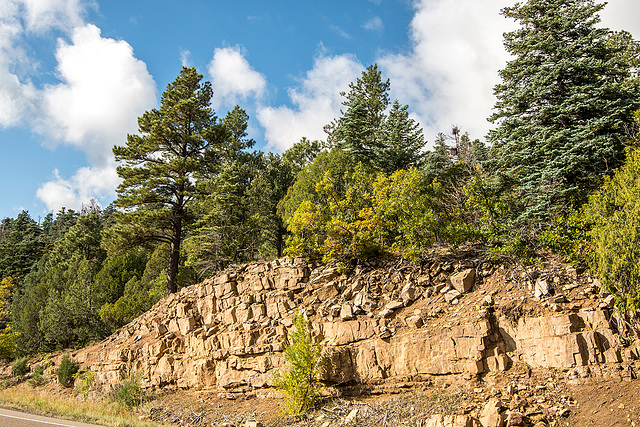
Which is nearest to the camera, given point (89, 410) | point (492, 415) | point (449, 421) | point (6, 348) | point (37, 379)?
point (492, 415)

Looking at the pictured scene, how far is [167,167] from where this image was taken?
70.0 ft

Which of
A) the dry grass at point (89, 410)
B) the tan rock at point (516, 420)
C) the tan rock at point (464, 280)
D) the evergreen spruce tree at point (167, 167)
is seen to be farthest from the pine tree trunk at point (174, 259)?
the tan rock at point (516, 420)

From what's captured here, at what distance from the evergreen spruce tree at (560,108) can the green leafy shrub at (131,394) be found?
1737 cm

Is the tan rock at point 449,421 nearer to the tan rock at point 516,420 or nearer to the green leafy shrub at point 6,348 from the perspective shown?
the tan rock at point 516,420

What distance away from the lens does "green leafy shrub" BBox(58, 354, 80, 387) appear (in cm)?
1953

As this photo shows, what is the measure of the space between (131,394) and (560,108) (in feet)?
67.7

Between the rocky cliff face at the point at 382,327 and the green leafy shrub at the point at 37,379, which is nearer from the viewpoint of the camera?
the rocky cliff face at the point at 382,327

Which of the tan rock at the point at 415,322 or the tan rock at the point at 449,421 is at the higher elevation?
the tan rock at the point at 415,322

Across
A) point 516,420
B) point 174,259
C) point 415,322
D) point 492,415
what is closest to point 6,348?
point 174,259

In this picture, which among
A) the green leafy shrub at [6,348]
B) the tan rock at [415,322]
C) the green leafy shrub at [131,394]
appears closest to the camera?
the tan rock at [415,322]

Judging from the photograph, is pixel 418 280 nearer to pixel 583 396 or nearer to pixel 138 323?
pixel 583 396

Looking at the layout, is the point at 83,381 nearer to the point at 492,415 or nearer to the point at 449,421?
the point at 449,421

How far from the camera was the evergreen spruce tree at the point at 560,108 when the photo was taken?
1248 centimetres

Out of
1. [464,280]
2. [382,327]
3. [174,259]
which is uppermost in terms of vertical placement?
[174,259]
